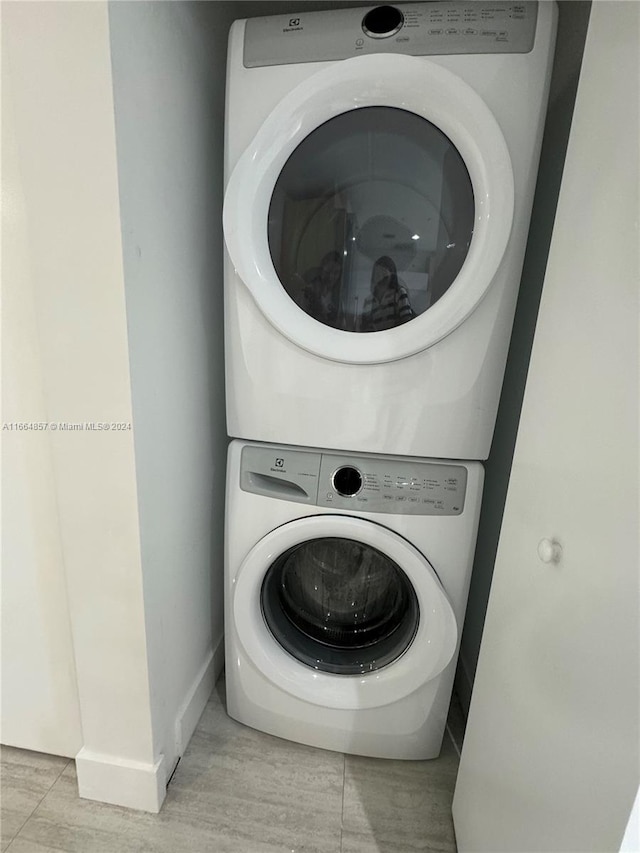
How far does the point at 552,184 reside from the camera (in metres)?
1.07

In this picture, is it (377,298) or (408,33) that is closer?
(408,33)

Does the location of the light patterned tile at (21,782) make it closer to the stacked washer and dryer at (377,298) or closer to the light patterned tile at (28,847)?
the light patterned tile at (28,847)

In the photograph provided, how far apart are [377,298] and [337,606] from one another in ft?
2.51

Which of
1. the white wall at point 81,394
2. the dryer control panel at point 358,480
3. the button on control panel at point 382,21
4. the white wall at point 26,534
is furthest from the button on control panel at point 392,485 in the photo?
the button on control panel at point 382,21

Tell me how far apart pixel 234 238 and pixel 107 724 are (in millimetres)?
1033

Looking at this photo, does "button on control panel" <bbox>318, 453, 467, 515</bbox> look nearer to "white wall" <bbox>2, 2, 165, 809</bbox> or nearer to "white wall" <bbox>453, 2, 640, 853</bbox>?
"white wall" <bbox>453, 2, 640, 853</bbox>

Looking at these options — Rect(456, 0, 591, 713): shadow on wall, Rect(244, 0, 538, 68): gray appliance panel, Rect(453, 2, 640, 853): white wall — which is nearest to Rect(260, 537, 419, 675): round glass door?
Rect(456, 0, 591, 713): shadow on wall

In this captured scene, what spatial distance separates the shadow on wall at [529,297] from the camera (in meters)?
1.05

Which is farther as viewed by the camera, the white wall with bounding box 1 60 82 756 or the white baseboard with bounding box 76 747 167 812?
the white baseboard with bounding box 76 747 167 812

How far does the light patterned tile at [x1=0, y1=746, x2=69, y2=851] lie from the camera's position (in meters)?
1.04

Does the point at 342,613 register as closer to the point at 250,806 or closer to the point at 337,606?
the point at 337,606

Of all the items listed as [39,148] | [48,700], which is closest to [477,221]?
[39,148]

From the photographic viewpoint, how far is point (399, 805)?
1096 millimetres

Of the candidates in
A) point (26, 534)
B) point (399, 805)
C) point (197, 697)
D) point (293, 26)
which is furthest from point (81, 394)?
point (399, 805)
